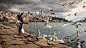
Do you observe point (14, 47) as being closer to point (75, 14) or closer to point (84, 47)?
point (75, 14)

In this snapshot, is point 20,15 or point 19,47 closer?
point 19,47

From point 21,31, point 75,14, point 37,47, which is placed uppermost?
point 75,14

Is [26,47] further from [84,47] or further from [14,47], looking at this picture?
[84,47]

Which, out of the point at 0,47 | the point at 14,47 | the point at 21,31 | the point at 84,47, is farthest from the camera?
the point at 84,47

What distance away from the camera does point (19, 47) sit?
14.2ft

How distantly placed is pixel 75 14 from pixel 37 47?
151 inches

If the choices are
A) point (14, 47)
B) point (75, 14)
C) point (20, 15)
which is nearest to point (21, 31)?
point (20, 15)

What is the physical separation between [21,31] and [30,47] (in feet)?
11.6

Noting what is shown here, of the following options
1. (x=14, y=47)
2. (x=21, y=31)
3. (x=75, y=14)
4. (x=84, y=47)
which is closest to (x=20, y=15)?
(x=21, y=31)

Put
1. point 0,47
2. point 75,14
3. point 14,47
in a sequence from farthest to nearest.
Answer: point 75,14, point 14,47, point 0,47

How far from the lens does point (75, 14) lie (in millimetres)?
5188

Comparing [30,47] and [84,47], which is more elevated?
[30,47]

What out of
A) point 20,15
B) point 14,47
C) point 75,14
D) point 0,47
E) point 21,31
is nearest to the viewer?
point 0,47

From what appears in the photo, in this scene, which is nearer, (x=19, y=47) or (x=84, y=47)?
(x=19, y=47)
